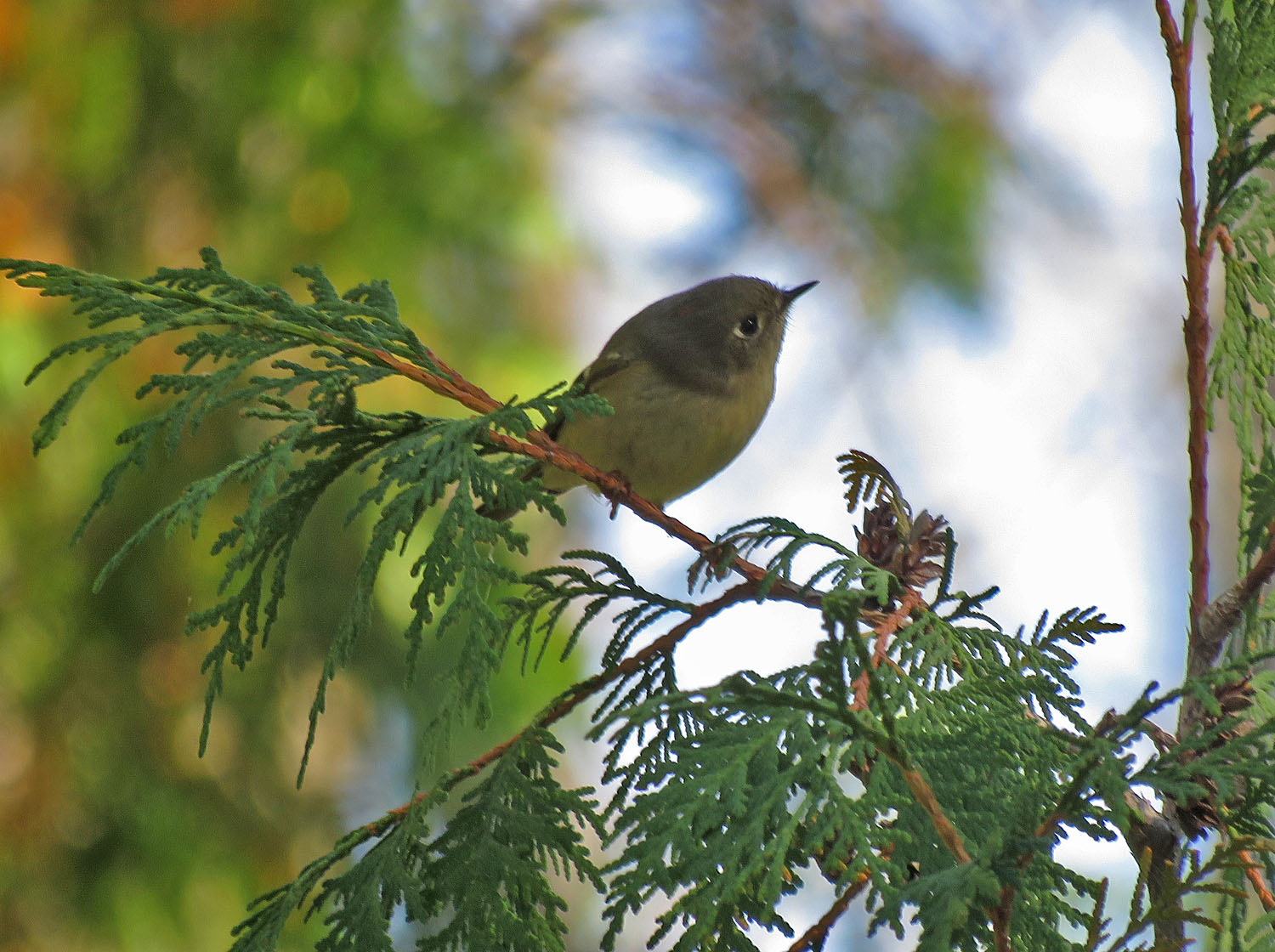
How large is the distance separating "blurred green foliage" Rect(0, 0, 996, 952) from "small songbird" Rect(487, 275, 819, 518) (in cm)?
70

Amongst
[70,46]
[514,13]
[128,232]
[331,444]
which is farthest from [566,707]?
[514,13]

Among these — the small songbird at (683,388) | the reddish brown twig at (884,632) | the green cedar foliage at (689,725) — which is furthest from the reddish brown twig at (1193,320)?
the small songbird at (683,388)

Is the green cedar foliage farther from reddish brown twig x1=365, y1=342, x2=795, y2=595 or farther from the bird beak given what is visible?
the bird beak

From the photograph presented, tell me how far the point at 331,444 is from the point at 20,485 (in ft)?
7.34

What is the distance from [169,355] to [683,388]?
159cm

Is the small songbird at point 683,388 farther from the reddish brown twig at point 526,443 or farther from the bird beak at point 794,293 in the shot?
the reddish brown twig at point 526,443

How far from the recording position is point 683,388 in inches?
118

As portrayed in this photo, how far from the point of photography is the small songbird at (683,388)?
9.66ft

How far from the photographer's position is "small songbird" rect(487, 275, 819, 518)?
9.66 feet

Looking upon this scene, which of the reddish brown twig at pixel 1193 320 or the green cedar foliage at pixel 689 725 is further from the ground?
the reddish brown twig at pixel 1193 320

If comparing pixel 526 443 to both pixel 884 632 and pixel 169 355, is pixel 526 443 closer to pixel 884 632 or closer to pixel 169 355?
pixel 884 632

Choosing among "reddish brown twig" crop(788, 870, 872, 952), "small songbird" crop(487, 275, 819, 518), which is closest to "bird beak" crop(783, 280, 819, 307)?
"small songbird" crop(487, 275, 819, 518)

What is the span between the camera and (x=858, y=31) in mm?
5277

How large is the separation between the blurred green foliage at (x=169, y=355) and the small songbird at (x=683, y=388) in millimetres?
697
